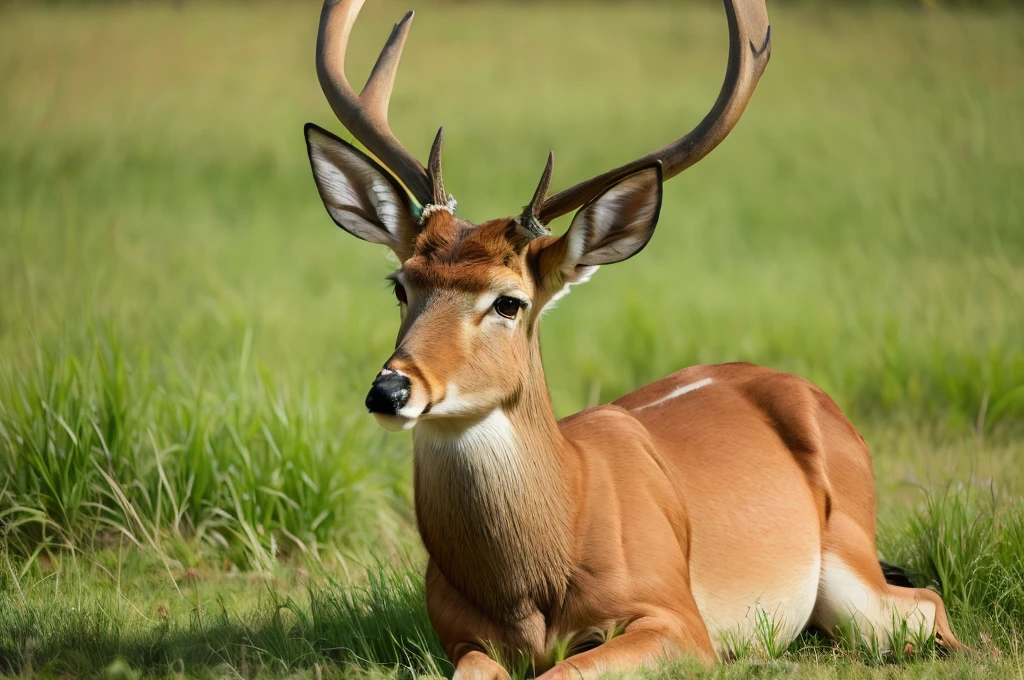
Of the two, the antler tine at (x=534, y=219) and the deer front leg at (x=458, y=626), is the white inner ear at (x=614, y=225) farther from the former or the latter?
the deer front leg at (x=458, y=626)

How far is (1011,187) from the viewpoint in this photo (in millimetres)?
14094

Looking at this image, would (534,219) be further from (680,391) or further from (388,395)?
(680,391)

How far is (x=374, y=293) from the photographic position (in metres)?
12.3

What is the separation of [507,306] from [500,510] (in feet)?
2.35

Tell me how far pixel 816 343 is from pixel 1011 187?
5253mm

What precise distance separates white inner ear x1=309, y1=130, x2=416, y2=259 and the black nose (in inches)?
43.7

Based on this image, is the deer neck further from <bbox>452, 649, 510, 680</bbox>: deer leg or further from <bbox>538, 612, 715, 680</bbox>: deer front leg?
<bbox>538, 612, 715, 680</bbox>: deer front leg

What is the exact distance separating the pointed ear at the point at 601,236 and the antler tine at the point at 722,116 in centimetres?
6

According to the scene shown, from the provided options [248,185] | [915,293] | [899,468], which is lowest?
[899,468]

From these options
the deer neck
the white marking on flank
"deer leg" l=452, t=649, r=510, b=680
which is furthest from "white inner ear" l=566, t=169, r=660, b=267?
"deer leg" l=452, t=649, r=510, b=680

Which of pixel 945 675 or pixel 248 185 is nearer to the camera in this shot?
pixel 945 675

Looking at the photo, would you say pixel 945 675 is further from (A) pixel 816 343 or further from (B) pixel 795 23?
(B) pixel 795 23

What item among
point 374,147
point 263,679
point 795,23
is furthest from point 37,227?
point 795,23

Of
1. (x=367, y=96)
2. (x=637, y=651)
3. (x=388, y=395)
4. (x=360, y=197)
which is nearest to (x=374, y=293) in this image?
(x=367, y=96)
